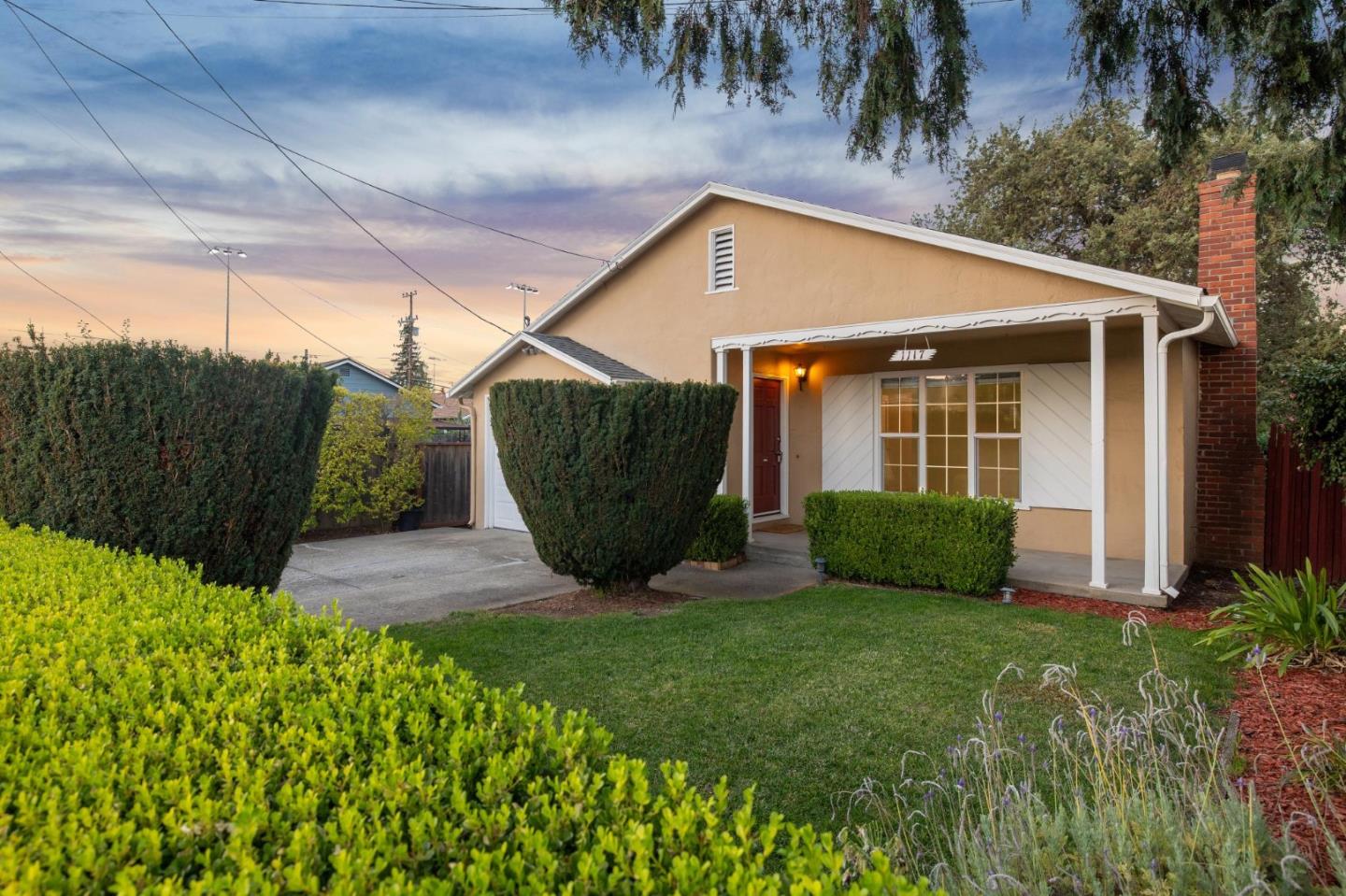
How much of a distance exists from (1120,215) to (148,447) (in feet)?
70.7

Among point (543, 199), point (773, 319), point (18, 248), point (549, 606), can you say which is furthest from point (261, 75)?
point (549, 606)

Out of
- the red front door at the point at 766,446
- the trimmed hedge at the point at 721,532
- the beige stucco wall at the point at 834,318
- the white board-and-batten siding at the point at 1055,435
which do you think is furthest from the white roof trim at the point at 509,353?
the white board-and-batten siding at the point at 1055,435

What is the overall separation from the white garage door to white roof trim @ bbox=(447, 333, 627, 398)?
77 cm

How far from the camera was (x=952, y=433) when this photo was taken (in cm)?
1082

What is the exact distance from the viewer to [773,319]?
35.1 feet

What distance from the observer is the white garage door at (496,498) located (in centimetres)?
1391

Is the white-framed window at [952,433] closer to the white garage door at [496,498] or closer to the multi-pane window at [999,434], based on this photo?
the multi-pane window at [999,434]

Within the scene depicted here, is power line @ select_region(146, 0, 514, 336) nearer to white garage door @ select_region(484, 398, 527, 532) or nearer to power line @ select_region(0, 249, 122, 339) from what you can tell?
white garage door @ select_region(484, 398, 527, 532)

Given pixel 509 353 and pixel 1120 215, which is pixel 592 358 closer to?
pixel 509 353

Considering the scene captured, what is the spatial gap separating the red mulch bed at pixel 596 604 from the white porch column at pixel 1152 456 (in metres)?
4.70

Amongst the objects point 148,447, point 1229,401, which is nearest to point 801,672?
point 148,447

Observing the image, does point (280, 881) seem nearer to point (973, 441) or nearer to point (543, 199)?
point (973, 441)

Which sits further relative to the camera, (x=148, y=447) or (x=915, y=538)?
(x=915, y=538)

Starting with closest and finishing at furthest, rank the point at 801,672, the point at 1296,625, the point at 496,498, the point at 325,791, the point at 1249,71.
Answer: the point at 325,791
the point at 1249,71
the point at 1296,625
the point at 801,672
the point at 496,498
